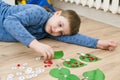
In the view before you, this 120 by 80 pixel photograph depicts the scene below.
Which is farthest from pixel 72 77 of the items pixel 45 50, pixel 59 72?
pixel 45 50

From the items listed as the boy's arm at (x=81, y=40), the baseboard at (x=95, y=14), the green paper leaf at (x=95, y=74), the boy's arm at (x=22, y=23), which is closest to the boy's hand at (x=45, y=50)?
the boy's arm at (x=22, y=23)

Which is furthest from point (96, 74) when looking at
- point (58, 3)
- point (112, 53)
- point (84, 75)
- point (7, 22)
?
point (58, 3)

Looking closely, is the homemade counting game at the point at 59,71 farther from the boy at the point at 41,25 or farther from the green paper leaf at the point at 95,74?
the boy at the point at 41,25

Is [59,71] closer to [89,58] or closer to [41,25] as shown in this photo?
[89,58]

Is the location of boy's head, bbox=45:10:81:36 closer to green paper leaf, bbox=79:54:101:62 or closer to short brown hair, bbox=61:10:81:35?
short brown hair, bbox=61:10:81:35

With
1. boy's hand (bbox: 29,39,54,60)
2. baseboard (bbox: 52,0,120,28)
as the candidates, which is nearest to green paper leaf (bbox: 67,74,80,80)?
boy's hand (bbox: 29,39,54,60)

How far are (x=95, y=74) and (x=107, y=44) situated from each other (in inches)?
11.8

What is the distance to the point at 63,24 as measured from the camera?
1233 mm

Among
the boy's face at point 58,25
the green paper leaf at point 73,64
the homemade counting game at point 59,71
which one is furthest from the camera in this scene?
the boy's face at point 58,25

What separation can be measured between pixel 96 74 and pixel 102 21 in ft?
3.40

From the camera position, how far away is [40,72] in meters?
1.03

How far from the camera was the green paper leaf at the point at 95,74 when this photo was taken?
1008 mm

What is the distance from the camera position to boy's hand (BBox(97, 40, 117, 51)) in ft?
4.19

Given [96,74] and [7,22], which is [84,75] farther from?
[7,22]
